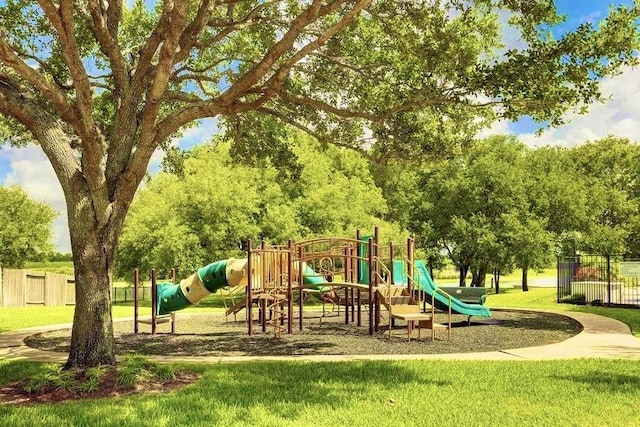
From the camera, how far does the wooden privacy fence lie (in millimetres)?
30391

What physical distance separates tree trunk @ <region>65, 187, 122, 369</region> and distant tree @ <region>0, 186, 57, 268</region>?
4593 cm

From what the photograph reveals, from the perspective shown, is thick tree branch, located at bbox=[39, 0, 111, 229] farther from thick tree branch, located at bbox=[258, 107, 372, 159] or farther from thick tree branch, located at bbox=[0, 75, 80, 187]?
thick tree branch, located at bbox=[258, 107, 372, 159]

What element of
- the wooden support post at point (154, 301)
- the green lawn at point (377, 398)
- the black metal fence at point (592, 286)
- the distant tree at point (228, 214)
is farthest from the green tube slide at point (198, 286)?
the distant tree at point (228, 214)

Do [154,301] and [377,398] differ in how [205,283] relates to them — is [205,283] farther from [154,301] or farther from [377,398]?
[377,398]

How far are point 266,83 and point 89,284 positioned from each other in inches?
157

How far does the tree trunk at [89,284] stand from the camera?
875cm

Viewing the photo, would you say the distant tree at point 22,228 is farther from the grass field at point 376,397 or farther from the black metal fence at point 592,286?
the grass field at point 376,397

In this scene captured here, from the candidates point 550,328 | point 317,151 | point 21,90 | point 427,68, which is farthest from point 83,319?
point 317,151

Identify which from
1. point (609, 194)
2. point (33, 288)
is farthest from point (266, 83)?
point (609, 194)

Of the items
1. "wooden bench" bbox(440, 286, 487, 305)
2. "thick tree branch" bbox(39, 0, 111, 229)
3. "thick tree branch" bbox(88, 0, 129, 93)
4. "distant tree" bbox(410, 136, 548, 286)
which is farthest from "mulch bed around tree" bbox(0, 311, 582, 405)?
"distant tree" bbox(410, 136, 548, 286)

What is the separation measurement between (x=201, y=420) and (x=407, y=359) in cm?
462

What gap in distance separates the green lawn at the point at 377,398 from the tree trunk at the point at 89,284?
1237 mm

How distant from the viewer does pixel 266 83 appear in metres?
9.97

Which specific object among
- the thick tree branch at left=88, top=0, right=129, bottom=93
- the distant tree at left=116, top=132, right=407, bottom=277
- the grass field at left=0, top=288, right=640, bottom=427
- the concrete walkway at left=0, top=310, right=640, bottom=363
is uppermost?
the thick tree branch at left=88, top=0, right=129, bottom=93
